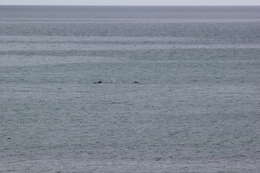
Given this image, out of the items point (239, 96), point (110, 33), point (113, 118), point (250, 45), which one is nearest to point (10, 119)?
point (113, 118)

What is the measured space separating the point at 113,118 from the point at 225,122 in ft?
5.34

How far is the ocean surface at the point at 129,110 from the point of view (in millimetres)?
9617

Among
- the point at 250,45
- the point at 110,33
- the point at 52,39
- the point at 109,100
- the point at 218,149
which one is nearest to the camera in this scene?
the point at 218,149

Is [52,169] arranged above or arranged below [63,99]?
above

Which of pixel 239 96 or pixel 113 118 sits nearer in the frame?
pixel 113 118

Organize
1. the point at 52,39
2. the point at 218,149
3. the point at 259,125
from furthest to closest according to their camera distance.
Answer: the point at 52,39
the point at 259,125
the point at 218,149

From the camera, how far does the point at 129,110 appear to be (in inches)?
533

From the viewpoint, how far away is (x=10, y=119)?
1255 cm

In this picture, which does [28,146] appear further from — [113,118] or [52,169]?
[113,118]

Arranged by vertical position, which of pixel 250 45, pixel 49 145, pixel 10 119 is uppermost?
pixel 49 145

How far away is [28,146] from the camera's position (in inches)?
409

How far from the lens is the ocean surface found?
9.62 meters

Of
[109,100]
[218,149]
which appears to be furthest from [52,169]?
[109,100]

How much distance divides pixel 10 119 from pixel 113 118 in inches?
58.5
